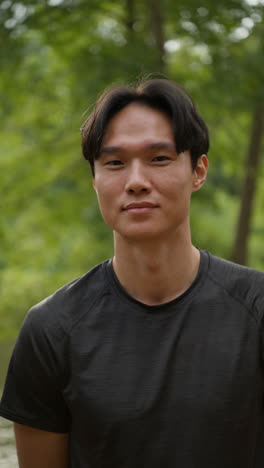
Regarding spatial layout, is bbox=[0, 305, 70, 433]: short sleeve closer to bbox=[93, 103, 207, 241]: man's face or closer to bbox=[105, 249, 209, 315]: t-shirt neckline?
bbox=[105, 249, 209, 315]: t-shirt neckline

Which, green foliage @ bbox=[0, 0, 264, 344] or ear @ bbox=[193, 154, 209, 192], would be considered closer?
ear @ bbox=[193, 154, 209, 192]

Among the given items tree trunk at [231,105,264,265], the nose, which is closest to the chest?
the nose

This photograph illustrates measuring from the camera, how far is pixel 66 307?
1.88 metres

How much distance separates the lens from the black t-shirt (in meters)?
1.70

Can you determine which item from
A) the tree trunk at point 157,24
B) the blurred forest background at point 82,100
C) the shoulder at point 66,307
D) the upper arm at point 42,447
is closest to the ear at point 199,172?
the shoulder at point 66,307

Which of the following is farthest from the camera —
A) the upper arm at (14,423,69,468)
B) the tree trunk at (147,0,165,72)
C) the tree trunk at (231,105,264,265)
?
the tree trunk at (231,105,264,265)

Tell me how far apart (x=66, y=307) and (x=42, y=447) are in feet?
1.48

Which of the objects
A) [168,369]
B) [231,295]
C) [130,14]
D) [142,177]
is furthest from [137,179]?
[130,14]

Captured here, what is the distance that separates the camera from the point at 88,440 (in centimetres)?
177

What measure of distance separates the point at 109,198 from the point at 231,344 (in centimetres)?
56

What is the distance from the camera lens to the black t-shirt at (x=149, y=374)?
1.70m

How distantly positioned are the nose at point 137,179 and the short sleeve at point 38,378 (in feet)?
1.54

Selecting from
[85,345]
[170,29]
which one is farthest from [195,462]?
[170,29]

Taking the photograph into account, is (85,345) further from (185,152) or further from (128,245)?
(185,152)
